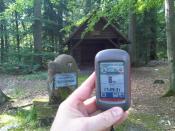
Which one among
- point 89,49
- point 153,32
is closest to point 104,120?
point 89,49

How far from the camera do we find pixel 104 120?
1777mm

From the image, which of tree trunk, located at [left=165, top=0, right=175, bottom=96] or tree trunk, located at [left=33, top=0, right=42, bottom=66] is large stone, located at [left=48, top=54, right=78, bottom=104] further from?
tree trunk, located at [left=33, top=0, right=42, bottom=66]

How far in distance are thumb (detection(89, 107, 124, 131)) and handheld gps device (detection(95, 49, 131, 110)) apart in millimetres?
100

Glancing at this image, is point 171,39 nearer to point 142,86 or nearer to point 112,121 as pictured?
point 142,86

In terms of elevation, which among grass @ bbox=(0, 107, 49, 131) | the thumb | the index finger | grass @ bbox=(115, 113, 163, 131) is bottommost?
grass @ bbox=(0, 107, 49, 131)

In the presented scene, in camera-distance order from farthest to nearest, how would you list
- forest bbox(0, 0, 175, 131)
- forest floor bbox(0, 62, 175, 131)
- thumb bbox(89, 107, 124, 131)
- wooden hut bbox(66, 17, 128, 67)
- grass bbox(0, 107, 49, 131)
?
wooden hut bbox(66, 17, 128, 67)
forest bbox(0, 0, 175, 131)
grass bbox(0, 107, 49, 131)
forest floor bbox(0, 62, 175, 131)
thumb bbox(89, 107, 124, 131)

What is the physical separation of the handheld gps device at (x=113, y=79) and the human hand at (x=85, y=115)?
0.05 metres

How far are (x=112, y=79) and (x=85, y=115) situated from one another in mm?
251

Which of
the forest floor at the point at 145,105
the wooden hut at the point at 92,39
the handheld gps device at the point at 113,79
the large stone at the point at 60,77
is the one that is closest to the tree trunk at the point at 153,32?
the wooden hut at the point at 92,39

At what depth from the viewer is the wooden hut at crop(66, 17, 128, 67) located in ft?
70.5

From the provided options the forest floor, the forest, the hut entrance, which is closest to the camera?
the forest floor

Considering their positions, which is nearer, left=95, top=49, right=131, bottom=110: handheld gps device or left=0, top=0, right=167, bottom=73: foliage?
left=95, top=49, right=131, bottom=110: handheld gps device

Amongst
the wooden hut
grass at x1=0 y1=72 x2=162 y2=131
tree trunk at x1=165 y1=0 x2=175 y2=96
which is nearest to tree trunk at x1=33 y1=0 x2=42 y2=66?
the wooden hut

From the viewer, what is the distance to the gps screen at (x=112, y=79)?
76.4 inches
